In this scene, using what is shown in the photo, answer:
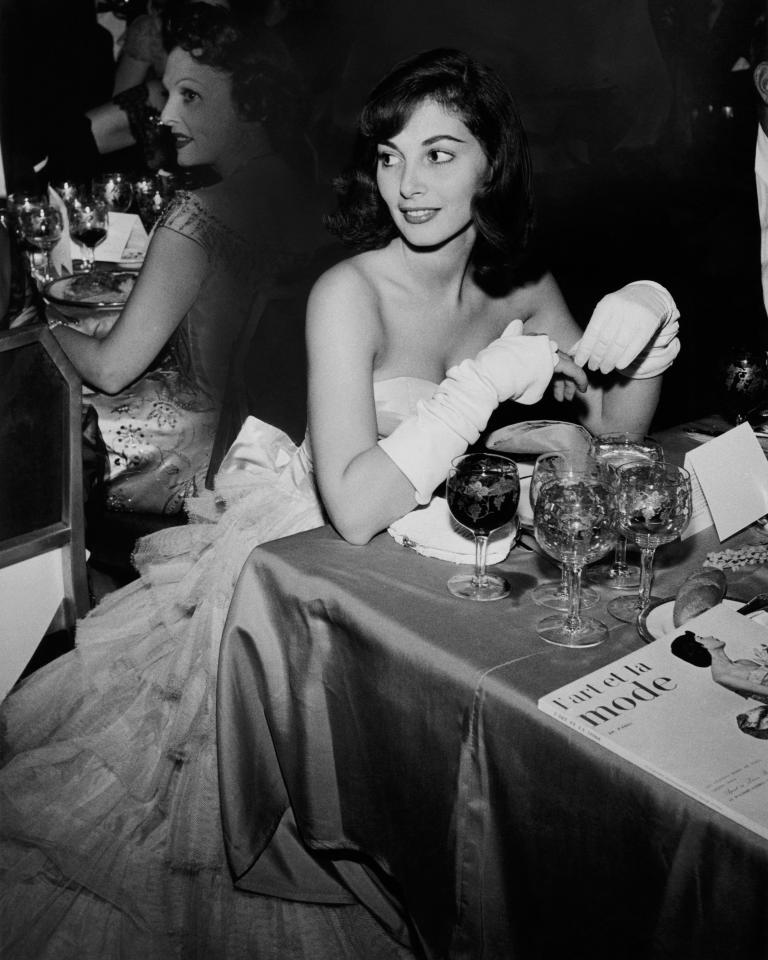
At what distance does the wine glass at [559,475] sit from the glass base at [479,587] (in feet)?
0.15

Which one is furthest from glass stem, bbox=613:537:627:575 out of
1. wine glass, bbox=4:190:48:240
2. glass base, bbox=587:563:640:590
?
wine glass, bbox=4:190:48:240

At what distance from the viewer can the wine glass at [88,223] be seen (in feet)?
7.06

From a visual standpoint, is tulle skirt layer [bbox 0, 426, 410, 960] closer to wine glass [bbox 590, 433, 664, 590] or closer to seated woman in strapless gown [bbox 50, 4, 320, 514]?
seated woman in strapless gown [bbox 50, 4, 320, 514]

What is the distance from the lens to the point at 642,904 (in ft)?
2.98

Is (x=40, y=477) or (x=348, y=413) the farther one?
(x=40, y=477)

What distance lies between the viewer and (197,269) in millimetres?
2342

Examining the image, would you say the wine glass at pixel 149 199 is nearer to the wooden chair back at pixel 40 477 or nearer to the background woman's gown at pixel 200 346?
the background woman's gown at pixel 200 346

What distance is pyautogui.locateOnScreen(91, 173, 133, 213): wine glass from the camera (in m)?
2.18

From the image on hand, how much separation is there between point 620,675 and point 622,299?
0.92m

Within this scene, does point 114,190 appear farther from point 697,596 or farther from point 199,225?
point 697,596

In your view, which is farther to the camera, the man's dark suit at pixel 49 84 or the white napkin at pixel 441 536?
the man's dark suit at pixel 49 84

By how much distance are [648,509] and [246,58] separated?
179cm

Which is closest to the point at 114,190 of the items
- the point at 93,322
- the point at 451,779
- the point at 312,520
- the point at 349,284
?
the point at 93,322

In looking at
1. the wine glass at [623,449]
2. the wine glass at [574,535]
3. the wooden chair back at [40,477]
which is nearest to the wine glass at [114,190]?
the wooden chair back at [40,477]
